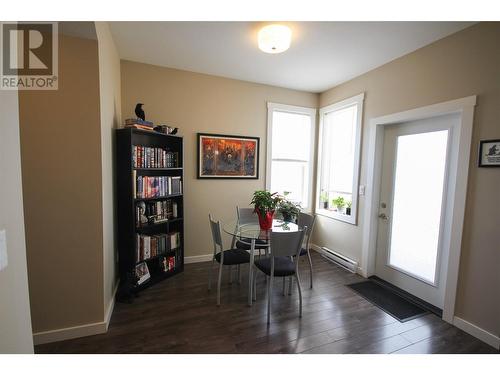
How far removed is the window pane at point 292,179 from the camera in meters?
3.99

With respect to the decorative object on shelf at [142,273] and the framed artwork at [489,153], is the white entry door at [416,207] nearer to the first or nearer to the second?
the framed artwork at [489,153]

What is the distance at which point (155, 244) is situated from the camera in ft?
9.34

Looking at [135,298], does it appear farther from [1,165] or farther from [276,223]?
[1,165]

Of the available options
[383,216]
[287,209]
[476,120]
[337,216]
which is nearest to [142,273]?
[287,209]

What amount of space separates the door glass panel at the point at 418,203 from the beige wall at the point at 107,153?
318 cm

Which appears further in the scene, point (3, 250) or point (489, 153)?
point (489, 153)

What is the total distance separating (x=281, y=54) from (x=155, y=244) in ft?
8.82

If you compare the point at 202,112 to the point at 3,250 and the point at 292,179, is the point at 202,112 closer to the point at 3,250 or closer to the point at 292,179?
the point at 292,179

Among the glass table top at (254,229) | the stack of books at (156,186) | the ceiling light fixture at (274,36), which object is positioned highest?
the ceiling light fixture at (274,36)

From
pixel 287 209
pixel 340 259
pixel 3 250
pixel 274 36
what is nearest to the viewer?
pixel 3 250

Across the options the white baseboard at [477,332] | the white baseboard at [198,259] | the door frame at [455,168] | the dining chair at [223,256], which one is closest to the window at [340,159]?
the door frame at [455,168]
